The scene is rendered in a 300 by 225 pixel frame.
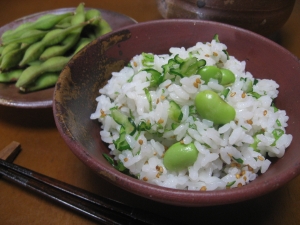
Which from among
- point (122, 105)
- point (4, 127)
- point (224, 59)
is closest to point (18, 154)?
point (4, 127)

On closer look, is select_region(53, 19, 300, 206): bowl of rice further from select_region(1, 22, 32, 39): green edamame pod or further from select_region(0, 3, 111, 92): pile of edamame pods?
select_region(1, 22, 32, 39): green edamame pod

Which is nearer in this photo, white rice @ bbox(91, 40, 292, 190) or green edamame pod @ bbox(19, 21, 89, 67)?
white rice @ bbox(91, 40, 292, 190)

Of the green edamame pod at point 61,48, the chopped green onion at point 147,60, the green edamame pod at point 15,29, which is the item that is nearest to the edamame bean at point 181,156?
the chopped green onion at point 147,60

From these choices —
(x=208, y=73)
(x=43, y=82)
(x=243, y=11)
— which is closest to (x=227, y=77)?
(x=208, y=73)

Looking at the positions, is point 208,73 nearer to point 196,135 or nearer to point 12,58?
point 196,135

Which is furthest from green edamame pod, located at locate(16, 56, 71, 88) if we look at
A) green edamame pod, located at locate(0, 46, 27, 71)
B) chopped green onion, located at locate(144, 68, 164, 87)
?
chopped green onion, located at locate(144, 68, 164, 87)
